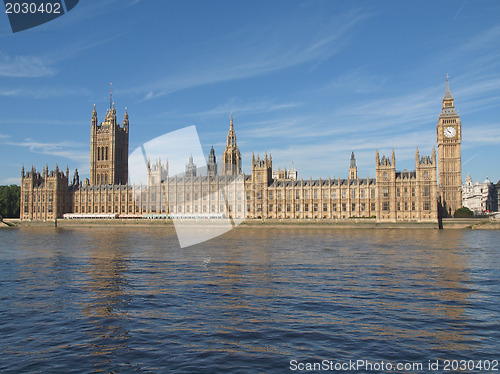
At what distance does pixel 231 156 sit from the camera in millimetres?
165750

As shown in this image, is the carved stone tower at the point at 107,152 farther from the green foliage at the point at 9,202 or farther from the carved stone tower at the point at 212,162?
the carved stone tower at the point at 212,162

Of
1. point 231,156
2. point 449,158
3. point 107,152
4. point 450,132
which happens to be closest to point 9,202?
point 107,152

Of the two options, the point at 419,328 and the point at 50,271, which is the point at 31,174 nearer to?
the point at 50,271

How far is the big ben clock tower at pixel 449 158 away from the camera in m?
130

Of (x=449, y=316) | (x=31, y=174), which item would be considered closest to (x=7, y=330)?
(x=449, y=316)

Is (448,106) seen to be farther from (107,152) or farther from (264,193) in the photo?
(107,152)

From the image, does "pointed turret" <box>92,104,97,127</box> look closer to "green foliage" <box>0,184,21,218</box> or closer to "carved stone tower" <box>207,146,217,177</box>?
"green foliage" <box>0,184,21,218</box>

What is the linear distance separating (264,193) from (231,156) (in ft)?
126

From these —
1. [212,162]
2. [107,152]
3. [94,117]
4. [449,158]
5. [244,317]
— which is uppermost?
[94,117]

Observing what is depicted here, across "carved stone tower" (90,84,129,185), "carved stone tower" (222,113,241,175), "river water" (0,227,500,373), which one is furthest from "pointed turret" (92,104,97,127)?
"river water" (0,227,500,373)

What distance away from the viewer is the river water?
53.2 ft

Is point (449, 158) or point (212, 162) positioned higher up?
point (212, 162)

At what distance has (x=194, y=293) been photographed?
2645 centimetres

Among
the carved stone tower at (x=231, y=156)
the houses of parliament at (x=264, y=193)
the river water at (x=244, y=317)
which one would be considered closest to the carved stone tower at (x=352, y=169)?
the houses of parliament at (x=264, y=193)
